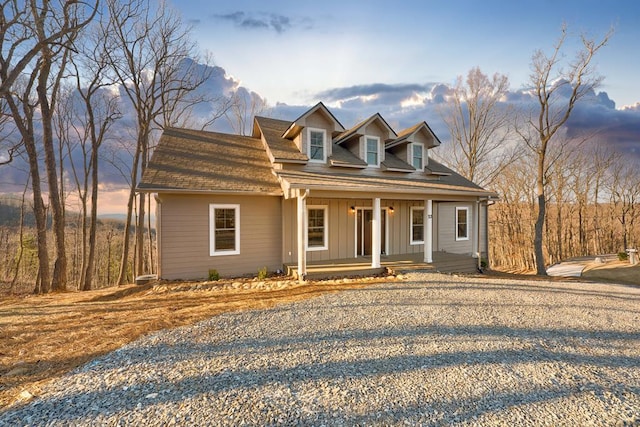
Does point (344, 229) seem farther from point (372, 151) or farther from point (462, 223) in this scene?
point (462, 223)

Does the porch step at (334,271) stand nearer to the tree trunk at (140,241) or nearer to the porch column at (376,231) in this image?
the porch column at (376,231)

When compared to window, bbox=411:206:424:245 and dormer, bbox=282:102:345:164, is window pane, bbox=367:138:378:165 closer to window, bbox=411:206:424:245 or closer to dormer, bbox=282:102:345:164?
dormer, bbox=282:102:345:164

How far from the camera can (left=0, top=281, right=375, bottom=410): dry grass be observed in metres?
3.53

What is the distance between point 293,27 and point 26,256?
2931 centimetres

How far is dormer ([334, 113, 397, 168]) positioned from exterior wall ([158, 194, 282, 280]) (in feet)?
14.8

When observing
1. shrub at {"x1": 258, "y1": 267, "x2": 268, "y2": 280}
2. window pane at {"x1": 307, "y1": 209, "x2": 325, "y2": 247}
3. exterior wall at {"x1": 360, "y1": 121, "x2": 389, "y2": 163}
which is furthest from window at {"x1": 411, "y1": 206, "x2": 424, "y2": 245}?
shrub at {"x1": 258, "y1": 267, "x2": 268, "y2": 280}

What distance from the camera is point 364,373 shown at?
3391 millimetres

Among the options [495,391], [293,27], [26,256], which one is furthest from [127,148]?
[495,391]

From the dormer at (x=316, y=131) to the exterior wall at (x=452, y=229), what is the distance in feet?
20.2

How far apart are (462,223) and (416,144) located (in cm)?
458

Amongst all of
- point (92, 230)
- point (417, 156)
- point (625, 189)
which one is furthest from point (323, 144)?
point (625, 189)

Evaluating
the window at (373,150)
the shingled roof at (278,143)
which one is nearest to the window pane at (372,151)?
the window at (373,150)

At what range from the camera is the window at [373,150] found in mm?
11992

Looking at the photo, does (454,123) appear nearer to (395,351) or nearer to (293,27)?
(293,27)
